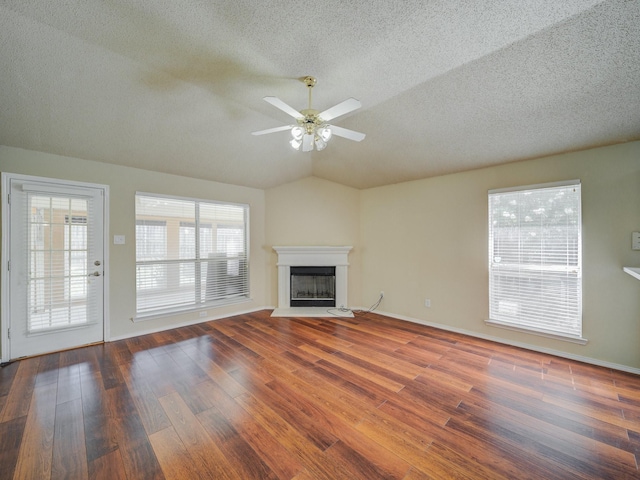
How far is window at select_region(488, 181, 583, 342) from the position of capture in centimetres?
286

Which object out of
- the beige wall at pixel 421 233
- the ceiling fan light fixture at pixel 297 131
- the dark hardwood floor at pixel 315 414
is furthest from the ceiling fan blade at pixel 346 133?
the dark hardwood floor at pixel 315 414

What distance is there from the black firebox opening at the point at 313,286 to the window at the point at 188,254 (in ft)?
3.06

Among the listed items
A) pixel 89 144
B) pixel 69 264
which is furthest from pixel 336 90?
pixel 69 264

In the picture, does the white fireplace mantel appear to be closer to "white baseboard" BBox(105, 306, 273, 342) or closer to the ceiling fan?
"white baseboard" BBox(105, 306, 273, 342)

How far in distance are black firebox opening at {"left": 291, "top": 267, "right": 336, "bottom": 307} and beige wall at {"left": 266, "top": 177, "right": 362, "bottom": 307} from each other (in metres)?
0.39

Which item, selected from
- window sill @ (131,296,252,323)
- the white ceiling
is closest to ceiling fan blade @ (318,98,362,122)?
the white ceiling

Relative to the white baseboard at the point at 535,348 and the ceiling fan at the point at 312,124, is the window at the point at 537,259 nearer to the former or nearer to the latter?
the white baseboard at the point at 535,348

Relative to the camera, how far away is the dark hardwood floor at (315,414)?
1.50 meters

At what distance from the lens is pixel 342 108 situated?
76.5 inches

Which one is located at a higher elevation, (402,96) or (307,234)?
(402,96)

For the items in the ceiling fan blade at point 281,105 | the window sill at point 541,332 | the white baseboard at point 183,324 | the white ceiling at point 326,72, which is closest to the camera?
the white ceiling at point 326,72

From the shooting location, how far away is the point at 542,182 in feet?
9.95

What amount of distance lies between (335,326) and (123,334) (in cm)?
297

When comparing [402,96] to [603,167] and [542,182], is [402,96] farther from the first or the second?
[603,167]
